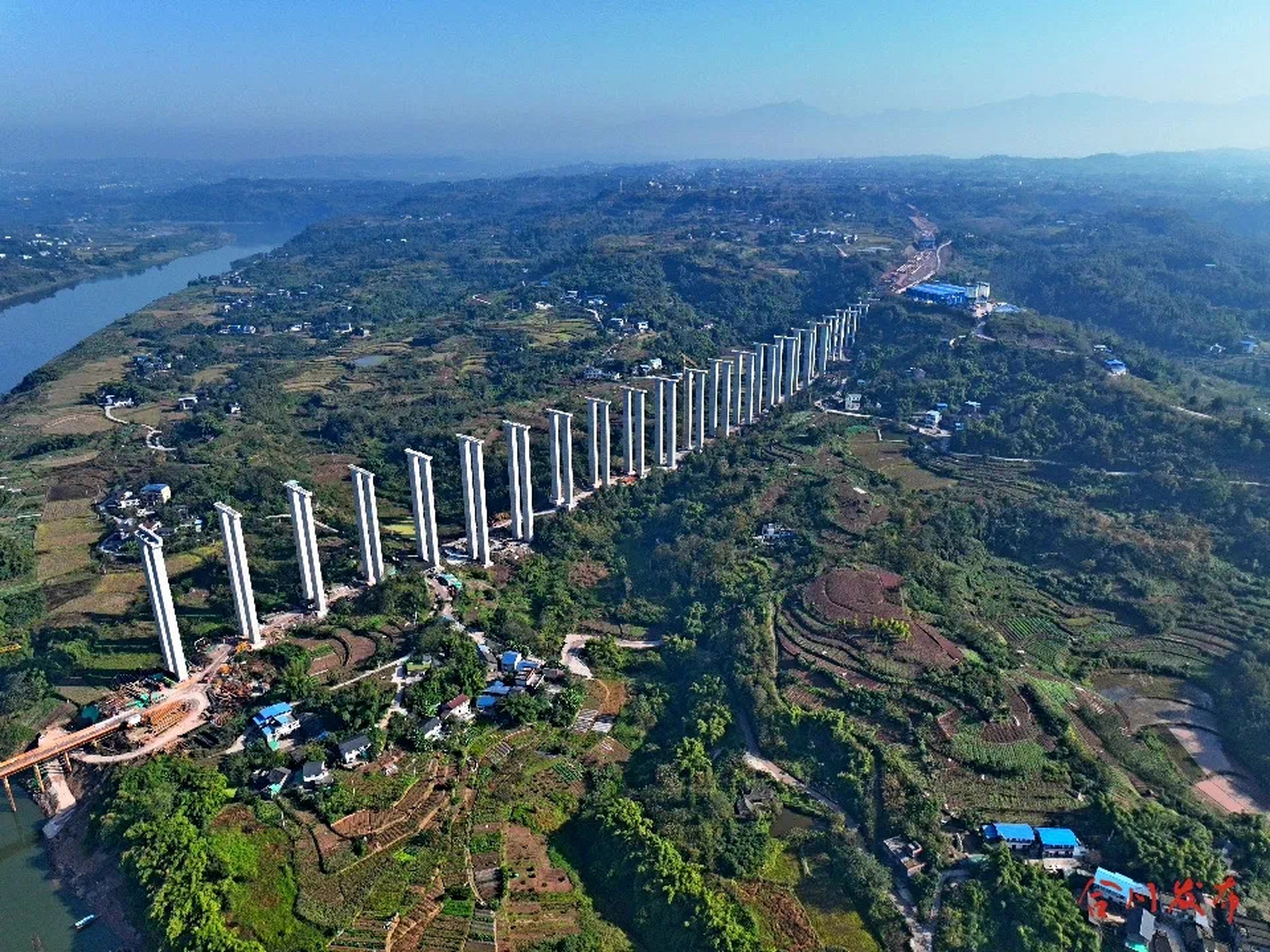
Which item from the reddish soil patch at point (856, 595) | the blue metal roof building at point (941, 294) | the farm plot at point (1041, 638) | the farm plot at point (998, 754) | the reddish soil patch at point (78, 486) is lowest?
the farm plot at point (1041, 638)

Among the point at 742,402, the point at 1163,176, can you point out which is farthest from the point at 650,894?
the point at 1163,176

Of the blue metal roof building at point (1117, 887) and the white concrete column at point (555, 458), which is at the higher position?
the white concrete column at point (555, 458)

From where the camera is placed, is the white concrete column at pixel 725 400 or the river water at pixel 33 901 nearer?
the river water at pixel 33 901

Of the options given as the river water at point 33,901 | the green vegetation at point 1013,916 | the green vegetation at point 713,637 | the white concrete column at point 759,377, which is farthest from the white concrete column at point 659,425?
the river water at point 33,901

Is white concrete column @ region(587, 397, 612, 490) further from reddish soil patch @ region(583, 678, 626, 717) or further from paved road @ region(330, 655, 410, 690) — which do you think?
paved road @ region(330, 655, 410, 690)

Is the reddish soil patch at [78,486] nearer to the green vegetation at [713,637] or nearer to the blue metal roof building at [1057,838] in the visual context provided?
the green vegetation at [713,637]

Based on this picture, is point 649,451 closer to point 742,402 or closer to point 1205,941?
point 742,402
